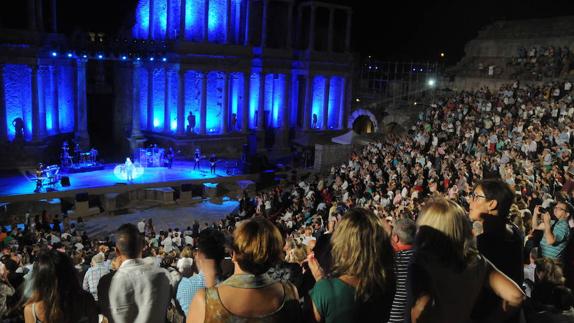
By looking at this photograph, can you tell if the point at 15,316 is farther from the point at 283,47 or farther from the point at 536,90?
the point at 283,47

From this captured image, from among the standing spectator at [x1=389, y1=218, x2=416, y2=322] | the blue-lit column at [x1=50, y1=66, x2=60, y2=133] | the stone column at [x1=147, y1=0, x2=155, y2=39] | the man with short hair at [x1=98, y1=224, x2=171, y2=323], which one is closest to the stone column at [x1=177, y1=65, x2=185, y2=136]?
the stone column at [x1=147, y1=0, x2=155, y2=39]

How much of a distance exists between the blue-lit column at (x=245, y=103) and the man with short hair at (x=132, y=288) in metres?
35.3

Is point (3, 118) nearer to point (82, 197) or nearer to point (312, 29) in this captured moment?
point (82, 197)

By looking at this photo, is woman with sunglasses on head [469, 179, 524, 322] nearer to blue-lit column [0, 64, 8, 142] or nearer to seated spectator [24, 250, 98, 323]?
seated spectator [24, 250, 98, 323]

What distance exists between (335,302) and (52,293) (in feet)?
7.84

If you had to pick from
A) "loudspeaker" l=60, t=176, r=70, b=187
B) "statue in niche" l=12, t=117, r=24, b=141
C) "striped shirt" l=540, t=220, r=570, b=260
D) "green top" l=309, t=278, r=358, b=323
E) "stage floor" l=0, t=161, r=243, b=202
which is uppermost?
"green top" l=309, t=278, r=358, b=323

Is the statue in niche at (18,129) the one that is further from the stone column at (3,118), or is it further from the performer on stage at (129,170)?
the performer on stage at (129,170)

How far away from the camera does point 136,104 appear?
3681 centimetres

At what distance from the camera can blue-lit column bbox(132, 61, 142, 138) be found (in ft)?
119

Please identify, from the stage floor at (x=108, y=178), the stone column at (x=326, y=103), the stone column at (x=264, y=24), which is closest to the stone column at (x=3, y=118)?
the stage floor at (x=108, y=178)

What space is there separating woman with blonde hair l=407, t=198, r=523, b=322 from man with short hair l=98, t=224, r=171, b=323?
2.50 metres

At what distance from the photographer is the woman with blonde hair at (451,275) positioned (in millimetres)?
4520

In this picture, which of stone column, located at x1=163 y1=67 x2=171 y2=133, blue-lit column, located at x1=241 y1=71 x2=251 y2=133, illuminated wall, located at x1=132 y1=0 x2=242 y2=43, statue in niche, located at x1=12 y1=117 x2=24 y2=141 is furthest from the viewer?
blue-lit column, located at x1=241 y1=71 x2=251 y2=133

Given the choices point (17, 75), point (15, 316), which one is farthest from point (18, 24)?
point (15, 316)
